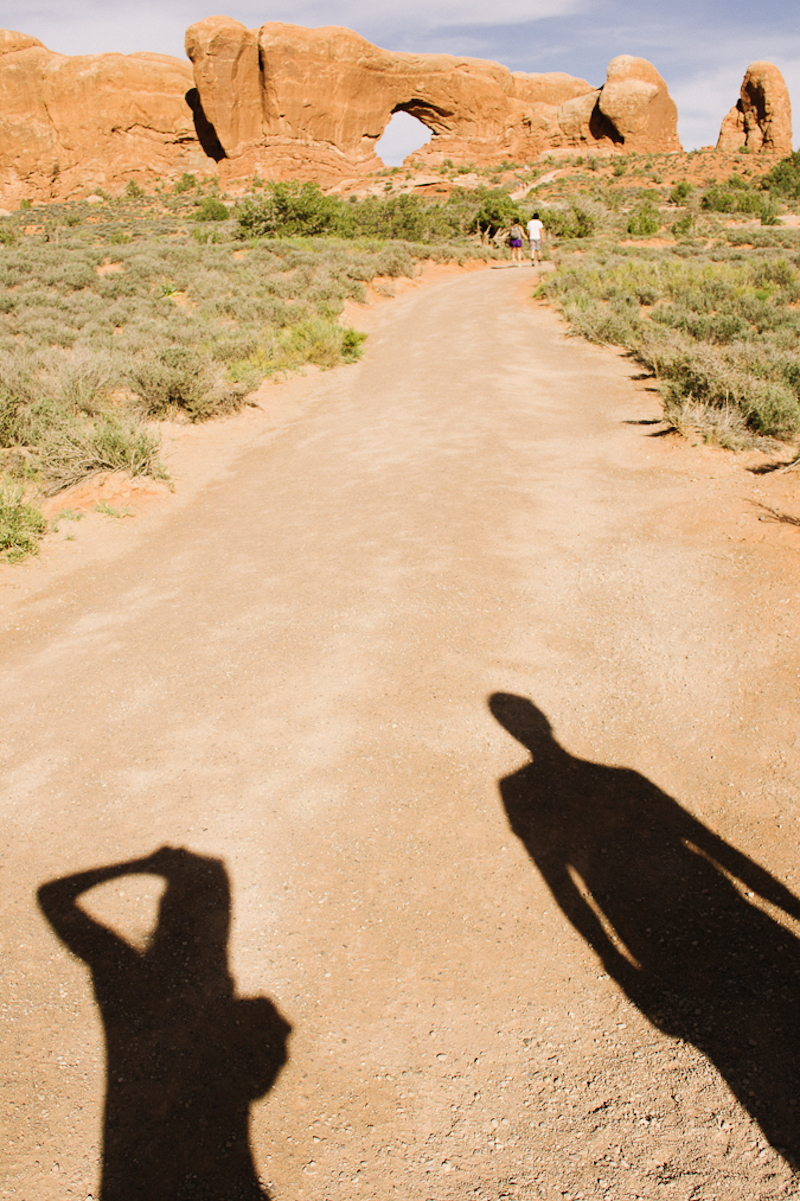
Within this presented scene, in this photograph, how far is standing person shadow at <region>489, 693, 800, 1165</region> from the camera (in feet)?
7.55

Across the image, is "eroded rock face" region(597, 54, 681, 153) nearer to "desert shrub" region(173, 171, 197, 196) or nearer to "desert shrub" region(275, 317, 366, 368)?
"desert shrub" region(173, 171, 197, 196)

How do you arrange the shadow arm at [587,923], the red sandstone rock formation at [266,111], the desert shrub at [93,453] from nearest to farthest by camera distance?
the shadow arm at [587,923]
the desert shrub at [93,453]
the red sandstone rock formation at [266,111]

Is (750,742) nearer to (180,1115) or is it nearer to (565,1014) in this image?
(565,1014)

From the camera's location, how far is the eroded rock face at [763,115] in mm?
55812

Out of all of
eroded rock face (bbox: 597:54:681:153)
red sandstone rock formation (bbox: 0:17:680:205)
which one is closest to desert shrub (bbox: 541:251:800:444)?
red sandstone rock formation (bbox: 0:17:680:205)

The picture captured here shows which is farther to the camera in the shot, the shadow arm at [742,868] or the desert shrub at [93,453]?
the desert shrub at [93,453]

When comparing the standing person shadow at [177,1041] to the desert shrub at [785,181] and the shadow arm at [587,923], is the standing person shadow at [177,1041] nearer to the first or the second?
the shadow arm at [587,923]

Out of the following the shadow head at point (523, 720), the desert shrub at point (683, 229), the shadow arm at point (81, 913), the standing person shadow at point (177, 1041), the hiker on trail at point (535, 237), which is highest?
the desert shrub at point (683, 229)

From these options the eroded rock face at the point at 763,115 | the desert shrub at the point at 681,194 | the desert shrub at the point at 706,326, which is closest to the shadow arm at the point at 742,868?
the desert shrub at the point at 706,326

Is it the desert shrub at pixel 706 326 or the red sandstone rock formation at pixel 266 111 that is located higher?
the red sandstone rock formation at pixel 266 111

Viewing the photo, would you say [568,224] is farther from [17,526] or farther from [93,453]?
[17,526]

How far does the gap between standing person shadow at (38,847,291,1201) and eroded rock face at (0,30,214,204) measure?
220ft

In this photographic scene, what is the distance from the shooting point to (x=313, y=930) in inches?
111

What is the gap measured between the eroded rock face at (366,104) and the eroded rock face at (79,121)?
567 centimetres
